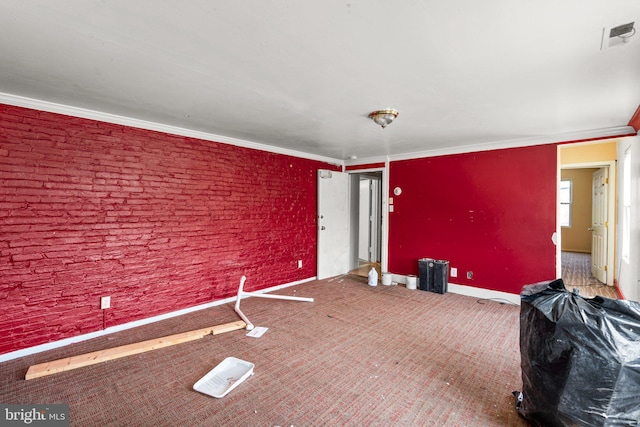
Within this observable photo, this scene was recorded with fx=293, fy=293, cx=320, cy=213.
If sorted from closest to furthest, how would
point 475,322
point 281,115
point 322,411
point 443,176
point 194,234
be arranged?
1. point 322,411
2. point 281,115
3. point 475,322
4. point 194,234
5. point 443,176

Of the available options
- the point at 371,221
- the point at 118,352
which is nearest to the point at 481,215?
the point at 371,221

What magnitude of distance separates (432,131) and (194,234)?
3326mm

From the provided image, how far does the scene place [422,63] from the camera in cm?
199

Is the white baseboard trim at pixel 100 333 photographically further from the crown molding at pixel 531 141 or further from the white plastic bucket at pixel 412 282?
the crown molding at pixel 531 141

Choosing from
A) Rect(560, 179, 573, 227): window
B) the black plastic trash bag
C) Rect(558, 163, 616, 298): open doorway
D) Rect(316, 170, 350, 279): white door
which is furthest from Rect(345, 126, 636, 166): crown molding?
Rect(560, 179, 573, 227): window

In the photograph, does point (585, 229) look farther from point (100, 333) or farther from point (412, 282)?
point (100, 333)

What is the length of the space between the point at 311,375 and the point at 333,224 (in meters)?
3.50

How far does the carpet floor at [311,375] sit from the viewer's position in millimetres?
1956

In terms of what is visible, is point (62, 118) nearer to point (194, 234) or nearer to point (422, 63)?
point (194, 234)

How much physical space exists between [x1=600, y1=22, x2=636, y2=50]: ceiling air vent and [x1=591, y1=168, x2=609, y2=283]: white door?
187 inches

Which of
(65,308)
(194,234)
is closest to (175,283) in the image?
(194,234)

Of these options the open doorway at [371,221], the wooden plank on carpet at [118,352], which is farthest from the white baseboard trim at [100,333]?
the open doorway at [371,221]

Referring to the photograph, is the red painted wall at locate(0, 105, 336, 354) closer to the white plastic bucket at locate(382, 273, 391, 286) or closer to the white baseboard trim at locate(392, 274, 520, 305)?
the white plastic bucket at locate(382, 273, 391, 286)

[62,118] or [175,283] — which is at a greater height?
[62,118]
